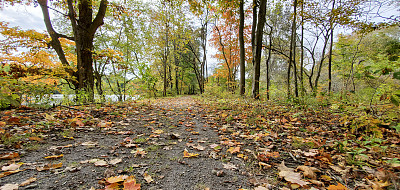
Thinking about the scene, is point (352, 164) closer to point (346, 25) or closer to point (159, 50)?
point (346, 25)

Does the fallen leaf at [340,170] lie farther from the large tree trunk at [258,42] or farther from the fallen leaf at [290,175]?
the large tree trunk at [258,42]

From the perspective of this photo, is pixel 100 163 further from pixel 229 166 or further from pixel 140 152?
pixel 229 166

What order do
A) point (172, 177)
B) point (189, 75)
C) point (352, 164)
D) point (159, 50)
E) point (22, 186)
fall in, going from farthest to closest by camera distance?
point (189, 75) → point (159, 50) → point (352, 164) → point (172, 177) → point (22, 186)

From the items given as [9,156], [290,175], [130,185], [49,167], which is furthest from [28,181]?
[290,175]

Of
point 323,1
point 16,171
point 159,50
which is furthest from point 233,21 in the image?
point 16,171

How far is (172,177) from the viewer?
1508 mm

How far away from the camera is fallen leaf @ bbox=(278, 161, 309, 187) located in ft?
4.35

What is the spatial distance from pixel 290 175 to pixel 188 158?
1.17 m

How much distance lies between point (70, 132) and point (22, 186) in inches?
58.5

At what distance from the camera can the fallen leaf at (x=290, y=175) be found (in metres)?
1.33

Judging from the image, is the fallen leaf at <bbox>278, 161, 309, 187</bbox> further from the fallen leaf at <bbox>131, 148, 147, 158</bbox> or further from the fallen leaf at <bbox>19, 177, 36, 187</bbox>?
the fallen leaf at <bbox>19, 177, 36, 187</bbox>

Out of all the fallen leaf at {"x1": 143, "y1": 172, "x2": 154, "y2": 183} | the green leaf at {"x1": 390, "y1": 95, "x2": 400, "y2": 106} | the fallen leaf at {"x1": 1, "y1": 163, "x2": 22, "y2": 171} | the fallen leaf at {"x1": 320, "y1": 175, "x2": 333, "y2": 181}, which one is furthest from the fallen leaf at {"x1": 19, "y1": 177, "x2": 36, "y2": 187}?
→ the green leaf at {"x1": 390, "y1": 95, "x2": 400, "y2": 106}

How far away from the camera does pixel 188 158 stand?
6.40 feet

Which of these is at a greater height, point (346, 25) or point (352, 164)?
point (346, 25)
